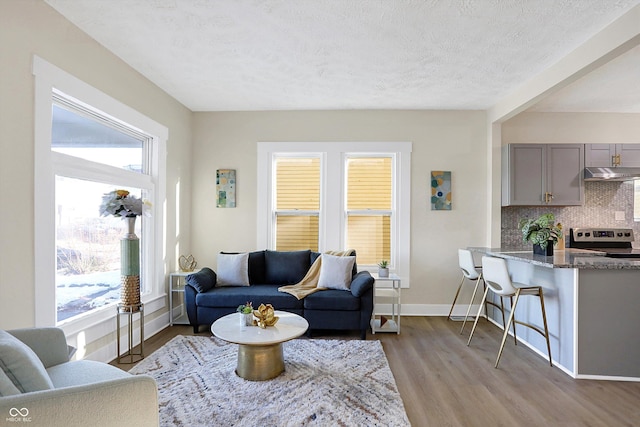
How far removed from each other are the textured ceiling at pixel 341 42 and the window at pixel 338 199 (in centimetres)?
85

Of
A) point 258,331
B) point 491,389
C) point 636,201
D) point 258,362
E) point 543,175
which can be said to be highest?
point 543,175

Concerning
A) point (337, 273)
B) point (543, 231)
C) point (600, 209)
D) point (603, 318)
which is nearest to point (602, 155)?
point (600, 209)

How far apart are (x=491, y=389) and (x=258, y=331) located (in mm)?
1839

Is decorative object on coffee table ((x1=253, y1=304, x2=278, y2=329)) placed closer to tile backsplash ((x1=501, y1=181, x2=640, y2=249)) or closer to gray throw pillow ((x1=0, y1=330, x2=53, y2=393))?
gray throw pillow ((x1=0, y1=330, x2=53, y2=393))

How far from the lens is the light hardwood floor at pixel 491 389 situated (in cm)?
226

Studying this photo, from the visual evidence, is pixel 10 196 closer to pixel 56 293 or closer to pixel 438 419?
pixel 56 293

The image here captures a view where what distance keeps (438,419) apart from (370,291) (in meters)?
1.61

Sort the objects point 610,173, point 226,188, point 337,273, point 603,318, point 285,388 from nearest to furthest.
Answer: point 285,388
point 603,318
point 337,273
point 610,173
point 226,188

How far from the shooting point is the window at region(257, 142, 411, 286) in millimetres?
4699

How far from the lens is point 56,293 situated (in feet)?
8.71

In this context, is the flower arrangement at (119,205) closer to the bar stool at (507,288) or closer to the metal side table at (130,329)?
the metal side table at (130,329)

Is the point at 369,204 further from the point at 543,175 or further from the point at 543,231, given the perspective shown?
the point at 543,175

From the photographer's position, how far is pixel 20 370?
1333 millimetres

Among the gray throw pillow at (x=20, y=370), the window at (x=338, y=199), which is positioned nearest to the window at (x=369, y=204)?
the window at (x=338, y=199)
